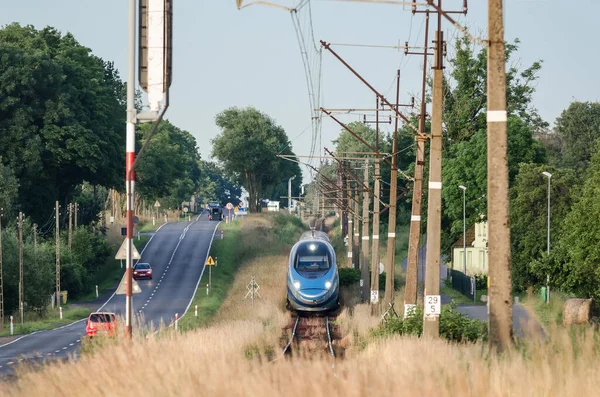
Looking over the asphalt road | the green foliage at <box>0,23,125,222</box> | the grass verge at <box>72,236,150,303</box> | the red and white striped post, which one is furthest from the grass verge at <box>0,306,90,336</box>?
the red and white striped post

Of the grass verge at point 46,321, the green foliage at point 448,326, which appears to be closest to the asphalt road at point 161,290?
the grass verge at point 46,321

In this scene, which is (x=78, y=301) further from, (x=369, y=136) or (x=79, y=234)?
(x=369, y=136)

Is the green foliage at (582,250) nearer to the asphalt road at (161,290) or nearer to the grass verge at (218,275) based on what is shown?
the grass verge at (218,275)

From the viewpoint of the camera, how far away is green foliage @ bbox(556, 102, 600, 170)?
135750 millimetres

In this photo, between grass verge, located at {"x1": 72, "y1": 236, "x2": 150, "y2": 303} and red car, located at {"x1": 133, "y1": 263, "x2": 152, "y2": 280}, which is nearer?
grass verge, located at {"x1": 72, "y1": 236, "x2": 150, "y2": 303}

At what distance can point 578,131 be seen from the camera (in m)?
143

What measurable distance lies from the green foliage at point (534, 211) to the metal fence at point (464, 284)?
11.1 feet

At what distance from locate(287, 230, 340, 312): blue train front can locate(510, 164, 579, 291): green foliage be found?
3208 centimetres

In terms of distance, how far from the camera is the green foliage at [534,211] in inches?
3150

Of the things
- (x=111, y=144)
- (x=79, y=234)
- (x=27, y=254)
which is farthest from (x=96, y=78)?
(x=27, y=254)

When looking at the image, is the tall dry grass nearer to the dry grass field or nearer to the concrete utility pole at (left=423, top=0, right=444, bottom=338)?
the dry grass field

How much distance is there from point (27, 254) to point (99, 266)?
24.9 metres

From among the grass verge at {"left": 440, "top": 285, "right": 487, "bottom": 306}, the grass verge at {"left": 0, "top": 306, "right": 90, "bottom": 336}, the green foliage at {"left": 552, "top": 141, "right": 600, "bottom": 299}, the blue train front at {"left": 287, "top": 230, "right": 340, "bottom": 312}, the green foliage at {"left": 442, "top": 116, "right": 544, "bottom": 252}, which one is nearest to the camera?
the blue train front at {"left": 287, "top": 230, "right": 340, "bottom": 312}

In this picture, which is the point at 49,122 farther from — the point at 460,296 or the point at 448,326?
the point at 448,326
